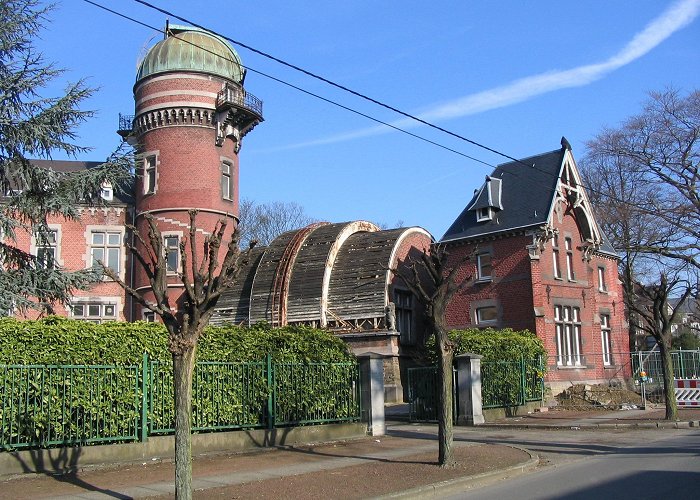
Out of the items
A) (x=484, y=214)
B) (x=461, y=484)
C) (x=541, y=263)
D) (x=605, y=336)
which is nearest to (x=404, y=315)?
(x=484, y=214)

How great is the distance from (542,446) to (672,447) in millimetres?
2807

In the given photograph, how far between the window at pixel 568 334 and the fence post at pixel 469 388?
11377 millimetres

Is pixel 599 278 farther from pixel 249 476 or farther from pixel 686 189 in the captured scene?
pixel 249 476

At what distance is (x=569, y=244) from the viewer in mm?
34938

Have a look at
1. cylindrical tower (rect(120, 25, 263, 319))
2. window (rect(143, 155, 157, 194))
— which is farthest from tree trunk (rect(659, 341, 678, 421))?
window (rect(143, 155, 157, 194))

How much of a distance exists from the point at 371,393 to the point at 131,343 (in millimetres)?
6887

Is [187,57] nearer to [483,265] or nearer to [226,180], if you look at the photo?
[226,180]

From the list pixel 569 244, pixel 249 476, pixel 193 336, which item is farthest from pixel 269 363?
pixel 569 244

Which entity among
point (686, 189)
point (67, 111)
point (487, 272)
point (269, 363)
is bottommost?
point (269, 363)

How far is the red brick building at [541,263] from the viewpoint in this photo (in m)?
32.1

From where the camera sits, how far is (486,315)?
3406cm

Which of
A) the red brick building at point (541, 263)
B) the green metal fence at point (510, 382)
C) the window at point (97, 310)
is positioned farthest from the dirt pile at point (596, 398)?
the window at point (97, 310)

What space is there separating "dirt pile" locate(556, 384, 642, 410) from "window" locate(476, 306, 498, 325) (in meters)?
4.78

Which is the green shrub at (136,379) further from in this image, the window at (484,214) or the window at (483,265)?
the window at (484,214)
